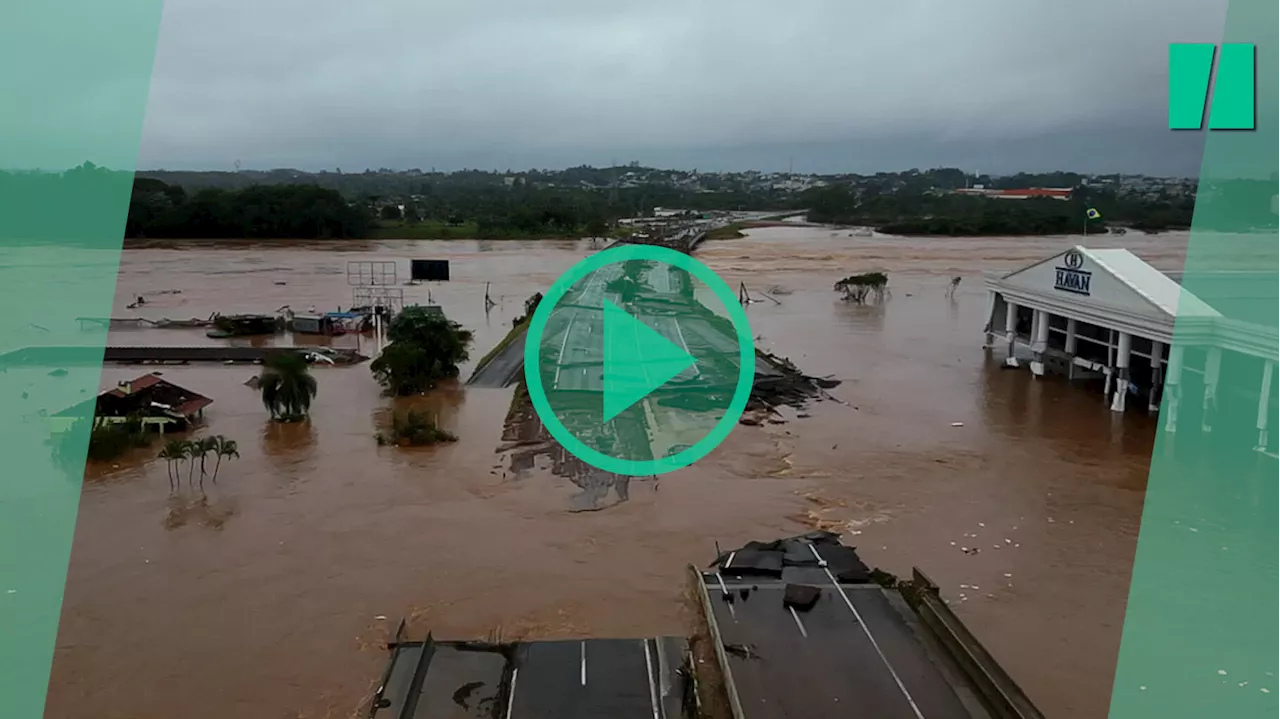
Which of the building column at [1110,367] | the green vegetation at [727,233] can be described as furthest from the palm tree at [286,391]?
the green vegetation at [727,233]

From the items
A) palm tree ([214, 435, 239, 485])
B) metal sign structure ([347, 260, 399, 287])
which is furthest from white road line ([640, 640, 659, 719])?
metal sign structure ([347, 260, 399, 287])

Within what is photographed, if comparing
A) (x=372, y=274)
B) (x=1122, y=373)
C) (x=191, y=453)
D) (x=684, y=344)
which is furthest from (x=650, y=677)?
(x=372, y=274)

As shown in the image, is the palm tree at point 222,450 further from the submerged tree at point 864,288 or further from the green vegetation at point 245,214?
the green vegetation at point 245,214

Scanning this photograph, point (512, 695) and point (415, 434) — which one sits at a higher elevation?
point (415, 434)

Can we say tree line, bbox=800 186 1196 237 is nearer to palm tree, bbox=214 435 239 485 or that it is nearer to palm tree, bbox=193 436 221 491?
palm tree, bbox=214 435 239 485

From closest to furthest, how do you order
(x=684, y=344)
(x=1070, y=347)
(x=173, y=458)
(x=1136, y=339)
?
(x=173, y=458)
(x=1136, y=339)
(x=1070, y=347)
(x=684, y=344)

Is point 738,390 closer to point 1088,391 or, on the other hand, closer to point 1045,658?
point 1088,391

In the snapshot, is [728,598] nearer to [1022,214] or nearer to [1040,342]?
[1040,342]
